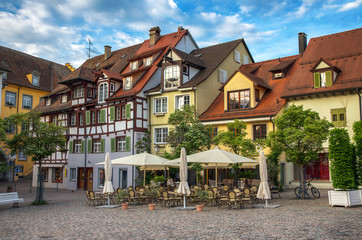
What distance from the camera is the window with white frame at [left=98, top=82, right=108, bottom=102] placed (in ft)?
110

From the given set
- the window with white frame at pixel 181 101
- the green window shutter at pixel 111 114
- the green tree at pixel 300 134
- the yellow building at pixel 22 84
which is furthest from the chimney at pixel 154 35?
the green tree at pixel 300 134

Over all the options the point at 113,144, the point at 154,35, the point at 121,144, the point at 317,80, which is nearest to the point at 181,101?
the point at 121,144

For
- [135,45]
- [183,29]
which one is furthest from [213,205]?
[135,45]

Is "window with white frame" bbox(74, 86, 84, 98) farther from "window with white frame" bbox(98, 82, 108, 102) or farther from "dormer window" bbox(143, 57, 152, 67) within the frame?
"dormer window" bbox(143, 57, 152, 67)

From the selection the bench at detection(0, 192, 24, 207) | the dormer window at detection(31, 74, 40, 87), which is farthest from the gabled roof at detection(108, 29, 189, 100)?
the dormer window at detection(31, 74, 40, 87)

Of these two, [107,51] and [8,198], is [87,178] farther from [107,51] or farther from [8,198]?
[107,51]

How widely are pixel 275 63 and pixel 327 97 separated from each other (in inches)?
301

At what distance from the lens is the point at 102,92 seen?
3381 cm

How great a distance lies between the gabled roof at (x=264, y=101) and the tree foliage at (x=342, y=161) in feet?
29.0

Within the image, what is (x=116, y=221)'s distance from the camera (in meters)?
13.5

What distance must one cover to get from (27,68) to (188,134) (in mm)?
33983

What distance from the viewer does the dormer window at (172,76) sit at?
30559 millimetres

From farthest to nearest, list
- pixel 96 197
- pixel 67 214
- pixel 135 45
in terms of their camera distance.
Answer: pixel 135 45
pixel 96 197
pixel 67 214

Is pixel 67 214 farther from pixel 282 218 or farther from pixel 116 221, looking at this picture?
pixel 282 218
